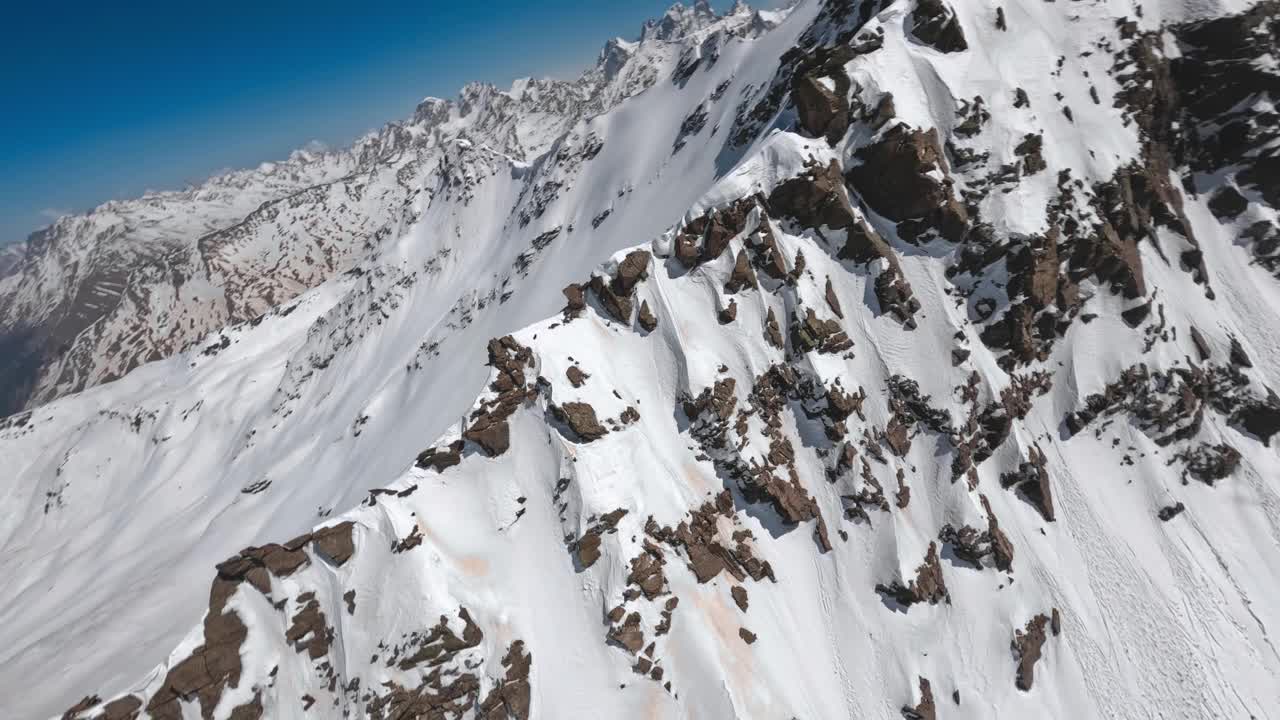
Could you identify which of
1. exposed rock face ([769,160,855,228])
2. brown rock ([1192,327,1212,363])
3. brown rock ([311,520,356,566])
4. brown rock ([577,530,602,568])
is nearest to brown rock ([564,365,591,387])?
brown rock ([577,530,602,568])

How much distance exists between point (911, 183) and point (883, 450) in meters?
19.6

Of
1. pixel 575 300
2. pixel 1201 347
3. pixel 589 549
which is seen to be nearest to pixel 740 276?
pixel 575 300

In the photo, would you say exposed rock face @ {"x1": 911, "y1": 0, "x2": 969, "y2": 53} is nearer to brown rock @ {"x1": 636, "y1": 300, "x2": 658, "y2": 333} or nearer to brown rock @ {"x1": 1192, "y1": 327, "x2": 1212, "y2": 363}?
brown rock @ {"x1": 1192, "y1": 327, "x2": 1212, "y2": 363}

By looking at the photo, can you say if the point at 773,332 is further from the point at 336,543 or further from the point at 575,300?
the point at 336,543

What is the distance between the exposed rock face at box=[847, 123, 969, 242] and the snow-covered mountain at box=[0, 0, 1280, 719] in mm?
230

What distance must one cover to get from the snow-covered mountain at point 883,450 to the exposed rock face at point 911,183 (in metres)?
0.23

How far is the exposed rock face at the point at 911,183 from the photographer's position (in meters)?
36.7

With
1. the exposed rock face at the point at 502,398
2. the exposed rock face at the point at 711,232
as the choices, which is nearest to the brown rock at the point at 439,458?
the exposed rock face at the point at 502,398

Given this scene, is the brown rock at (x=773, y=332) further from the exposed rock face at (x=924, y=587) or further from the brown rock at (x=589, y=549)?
the brown rock at (x=589, y=549)

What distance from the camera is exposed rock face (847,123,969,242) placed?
36.7 metres

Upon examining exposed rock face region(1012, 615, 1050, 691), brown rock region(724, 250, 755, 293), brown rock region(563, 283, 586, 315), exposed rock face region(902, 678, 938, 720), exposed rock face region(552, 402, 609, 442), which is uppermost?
brown rock region(563, 283, 586, 315)

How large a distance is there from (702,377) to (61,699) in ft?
229

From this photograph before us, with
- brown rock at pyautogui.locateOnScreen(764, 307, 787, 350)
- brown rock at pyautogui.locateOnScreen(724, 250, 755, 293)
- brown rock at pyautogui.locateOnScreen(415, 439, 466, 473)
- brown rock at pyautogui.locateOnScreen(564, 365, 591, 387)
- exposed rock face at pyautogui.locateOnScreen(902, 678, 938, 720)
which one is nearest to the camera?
exposed rock face at pyautogui.locateOnScreen(902, 678, 938, 720)

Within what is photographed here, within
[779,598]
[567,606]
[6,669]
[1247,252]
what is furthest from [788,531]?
[6,669]
